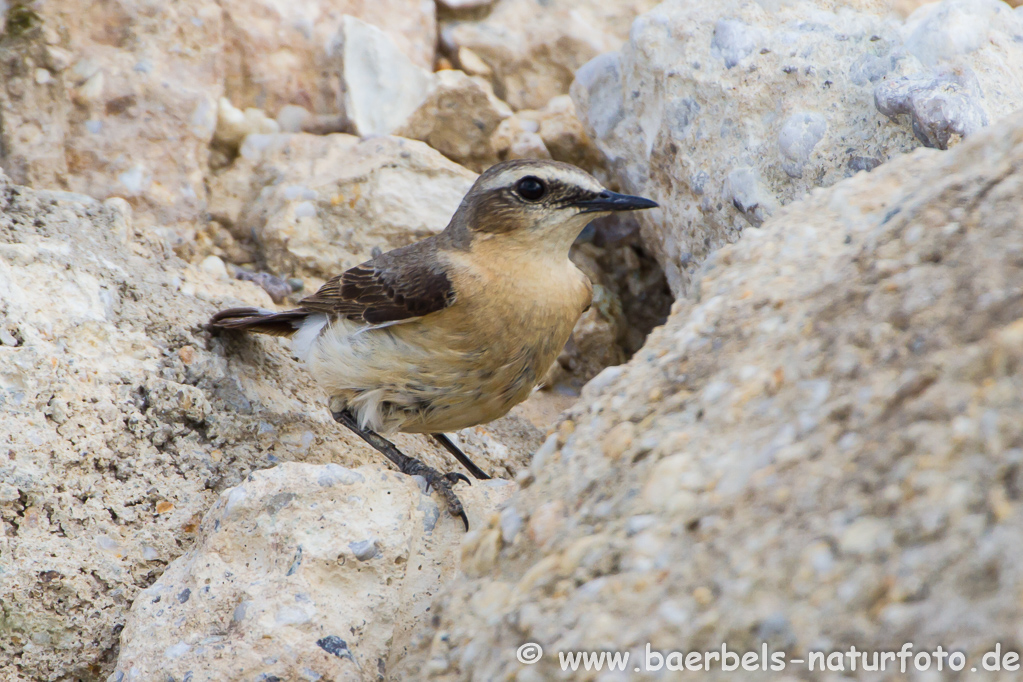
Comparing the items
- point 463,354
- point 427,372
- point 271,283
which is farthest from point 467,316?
point 271,283

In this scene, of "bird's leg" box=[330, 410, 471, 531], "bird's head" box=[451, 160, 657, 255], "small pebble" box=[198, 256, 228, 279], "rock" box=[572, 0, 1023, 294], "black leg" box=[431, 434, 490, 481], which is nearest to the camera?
"bird's leg" box=[330, 410, 471, 531]

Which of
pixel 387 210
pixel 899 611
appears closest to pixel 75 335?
pixel 387 210

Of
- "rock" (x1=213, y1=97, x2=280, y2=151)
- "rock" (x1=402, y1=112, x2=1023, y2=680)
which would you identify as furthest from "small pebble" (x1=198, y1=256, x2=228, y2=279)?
"rock" (x1=402, y1=112, x2=1023, y2=680)

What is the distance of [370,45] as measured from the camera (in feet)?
21.5

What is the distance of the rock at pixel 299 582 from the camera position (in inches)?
113

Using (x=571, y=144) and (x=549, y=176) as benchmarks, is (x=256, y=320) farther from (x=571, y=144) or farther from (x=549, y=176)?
(x=571, y=144)

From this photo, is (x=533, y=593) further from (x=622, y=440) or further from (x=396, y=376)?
(x=396, y=376)

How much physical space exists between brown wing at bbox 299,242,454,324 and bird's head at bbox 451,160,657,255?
0.37m

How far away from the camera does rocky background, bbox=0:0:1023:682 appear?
1.88m

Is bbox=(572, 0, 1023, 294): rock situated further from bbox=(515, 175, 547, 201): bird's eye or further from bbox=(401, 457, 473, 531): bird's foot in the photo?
bbox=(401, 457, 473, 531): bird's foot

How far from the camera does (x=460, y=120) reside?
6.58 m

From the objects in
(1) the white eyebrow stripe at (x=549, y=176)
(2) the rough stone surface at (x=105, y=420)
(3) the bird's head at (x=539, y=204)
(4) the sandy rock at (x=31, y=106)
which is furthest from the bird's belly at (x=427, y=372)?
(4) the sandy rock at (x=31, y=106)

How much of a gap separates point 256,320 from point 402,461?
1.07 meters

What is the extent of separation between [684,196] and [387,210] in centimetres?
203
